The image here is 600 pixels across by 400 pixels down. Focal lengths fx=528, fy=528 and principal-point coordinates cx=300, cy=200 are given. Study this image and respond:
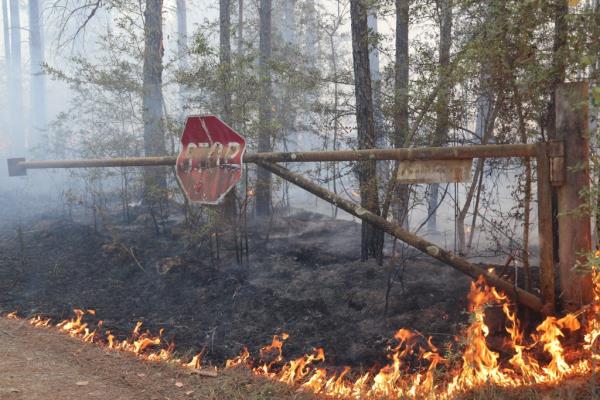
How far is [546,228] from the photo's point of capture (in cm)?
425

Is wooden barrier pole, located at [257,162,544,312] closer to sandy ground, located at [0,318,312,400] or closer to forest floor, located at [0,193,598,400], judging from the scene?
forest floor, located at [0,193,598,400]

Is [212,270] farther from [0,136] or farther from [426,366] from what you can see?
[0,136]

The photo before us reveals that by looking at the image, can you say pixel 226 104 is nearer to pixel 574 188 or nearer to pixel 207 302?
pixel 207 302

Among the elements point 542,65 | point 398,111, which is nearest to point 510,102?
point 542,65

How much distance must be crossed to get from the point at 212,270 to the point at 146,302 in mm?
1246

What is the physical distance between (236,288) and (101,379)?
342 cm

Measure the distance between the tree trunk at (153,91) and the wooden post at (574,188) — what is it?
28.8 feet

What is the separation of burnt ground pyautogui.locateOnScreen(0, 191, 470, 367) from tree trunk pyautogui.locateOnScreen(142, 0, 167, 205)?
1225mm

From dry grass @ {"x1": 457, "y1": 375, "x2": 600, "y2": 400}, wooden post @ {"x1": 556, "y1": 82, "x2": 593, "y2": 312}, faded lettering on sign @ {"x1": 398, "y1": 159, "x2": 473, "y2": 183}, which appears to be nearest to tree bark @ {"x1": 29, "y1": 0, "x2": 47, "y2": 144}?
faded lettering on sign @ {"x1": 398, "y1": 159, "x2": 473, "y2": 183}

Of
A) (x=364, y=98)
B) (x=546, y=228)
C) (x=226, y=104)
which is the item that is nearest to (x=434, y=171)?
(x=546, y=228)

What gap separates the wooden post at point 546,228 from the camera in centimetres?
413

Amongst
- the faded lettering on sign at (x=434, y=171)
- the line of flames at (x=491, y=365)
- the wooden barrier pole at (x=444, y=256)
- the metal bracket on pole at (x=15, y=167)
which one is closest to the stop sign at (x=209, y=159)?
the wooden barrier pole at (x=444, y=256)

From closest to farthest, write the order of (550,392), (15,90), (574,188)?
(550,392) < (574,188) < (15,90)

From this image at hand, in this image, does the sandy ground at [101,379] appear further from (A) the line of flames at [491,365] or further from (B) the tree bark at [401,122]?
(B) the tree bark at [401,122]
